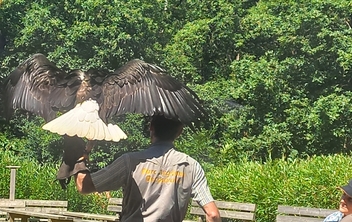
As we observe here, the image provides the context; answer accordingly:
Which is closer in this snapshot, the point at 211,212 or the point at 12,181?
the point at 211,212

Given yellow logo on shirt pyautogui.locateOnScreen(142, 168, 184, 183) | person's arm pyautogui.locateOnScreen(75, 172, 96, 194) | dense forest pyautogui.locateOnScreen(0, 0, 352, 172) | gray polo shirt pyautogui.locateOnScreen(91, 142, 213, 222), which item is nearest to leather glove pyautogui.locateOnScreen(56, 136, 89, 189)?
person's arm pyautogui.locateOnScreen(75, 172, 96, 194)

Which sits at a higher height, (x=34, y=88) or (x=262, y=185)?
(x=34, y=88)

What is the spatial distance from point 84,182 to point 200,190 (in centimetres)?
52

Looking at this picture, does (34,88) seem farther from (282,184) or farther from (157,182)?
(282,184)

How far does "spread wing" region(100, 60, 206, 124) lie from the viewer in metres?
3.49

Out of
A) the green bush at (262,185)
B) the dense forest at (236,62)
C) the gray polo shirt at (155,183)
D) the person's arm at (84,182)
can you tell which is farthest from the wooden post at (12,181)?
the person's arm at (84,182)

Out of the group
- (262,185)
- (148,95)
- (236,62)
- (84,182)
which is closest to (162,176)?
(84,182)

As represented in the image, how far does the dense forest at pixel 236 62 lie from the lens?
17.9m

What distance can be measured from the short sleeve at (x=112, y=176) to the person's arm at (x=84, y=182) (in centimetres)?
2

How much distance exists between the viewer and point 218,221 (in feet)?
10.1

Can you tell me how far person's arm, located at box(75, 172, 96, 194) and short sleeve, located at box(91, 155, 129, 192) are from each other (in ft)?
0.07

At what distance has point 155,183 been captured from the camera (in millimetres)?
3047

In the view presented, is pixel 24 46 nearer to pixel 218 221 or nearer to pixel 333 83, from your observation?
pixel 333 83

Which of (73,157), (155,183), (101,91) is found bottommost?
(155,183)
